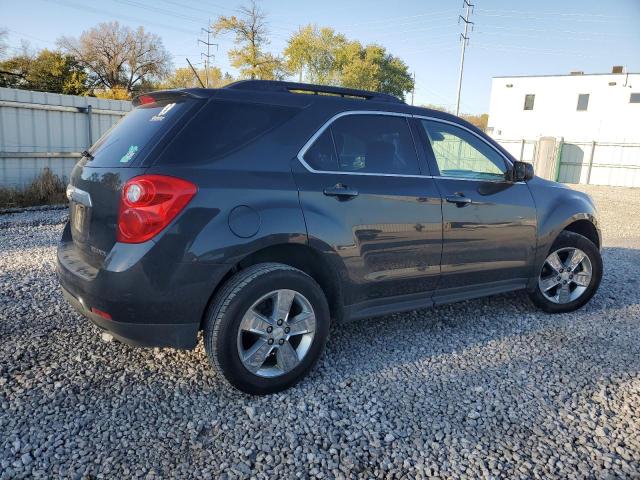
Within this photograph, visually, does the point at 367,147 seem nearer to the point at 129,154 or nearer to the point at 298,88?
the point at 298,88

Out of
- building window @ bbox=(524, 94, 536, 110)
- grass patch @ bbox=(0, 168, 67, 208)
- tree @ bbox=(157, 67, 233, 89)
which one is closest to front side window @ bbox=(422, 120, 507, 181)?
grass patch @ bbox=(0, 168, 67, 208)

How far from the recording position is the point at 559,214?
4.42m

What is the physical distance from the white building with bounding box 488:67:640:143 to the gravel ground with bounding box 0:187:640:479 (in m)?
30.9

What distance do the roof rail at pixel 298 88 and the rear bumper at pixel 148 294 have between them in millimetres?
1220

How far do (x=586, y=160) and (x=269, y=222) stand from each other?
88.4 ft

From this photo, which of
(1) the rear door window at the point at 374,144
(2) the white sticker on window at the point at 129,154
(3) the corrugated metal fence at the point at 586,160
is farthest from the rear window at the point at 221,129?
(3) the corrugated metal fence at the point at 586,160

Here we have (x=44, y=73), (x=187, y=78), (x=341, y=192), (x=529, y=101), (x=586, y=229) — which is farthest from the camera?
(x=187, y=78)

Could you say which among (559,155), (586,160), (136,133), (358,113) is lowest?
(136,133)

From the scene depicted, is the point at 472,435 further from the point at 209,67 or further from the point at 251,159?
the point at 209,67

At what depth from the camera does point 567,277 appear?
15.2 ft

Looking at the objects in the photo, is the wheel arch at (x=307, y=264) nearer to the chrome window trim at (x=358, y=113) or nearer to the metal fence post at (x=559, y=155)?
the chrome window trim at (x=358, y=113)

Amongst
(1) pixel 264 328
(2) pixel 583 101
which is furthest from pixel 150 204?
(2) pixel 583 101

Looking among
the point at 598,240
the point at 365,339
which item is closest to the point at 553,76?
the point at 598,240

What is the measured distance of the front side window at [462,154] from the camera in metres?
3.83
